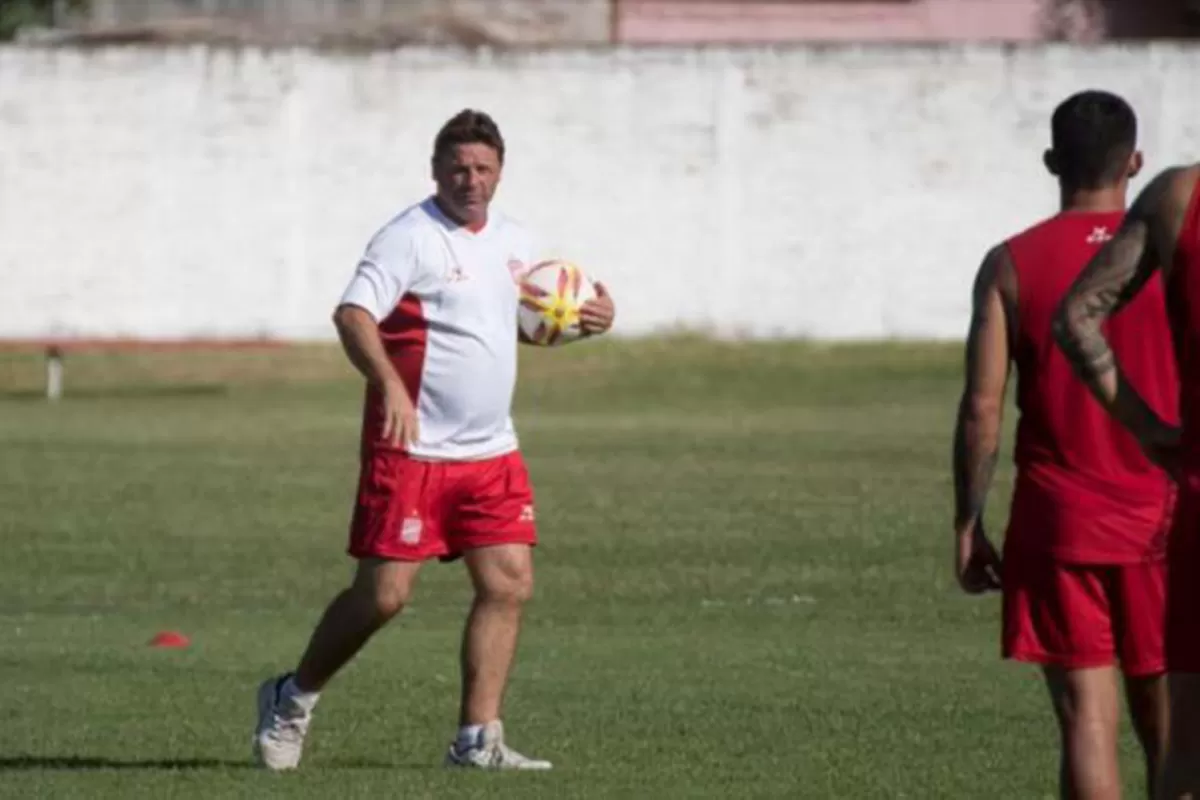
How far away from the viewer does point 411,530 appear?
1027cm

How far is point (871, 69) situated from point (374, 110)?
6476mm

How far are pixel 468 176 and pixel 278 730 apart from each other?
1927 mm

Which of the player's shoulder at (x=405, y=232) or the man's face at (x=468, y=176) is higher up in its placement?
the man's face at (x=468, y=176)

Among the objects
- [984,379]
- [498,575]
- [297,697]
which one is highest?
[984,379]

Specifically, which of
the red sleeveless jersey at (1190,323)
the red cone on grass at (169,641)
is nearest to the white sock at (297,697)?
the red cone on grass at (169,641)

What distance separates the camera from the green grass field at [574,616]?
34.7ft

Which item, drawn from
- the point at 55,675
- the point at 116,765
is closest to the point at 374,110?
the point at 55,675

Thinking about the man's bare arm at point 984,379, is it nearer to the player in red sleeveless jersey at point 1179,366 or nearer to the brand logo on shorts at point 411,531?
the player in red sleeveless jersey at point 1179,366

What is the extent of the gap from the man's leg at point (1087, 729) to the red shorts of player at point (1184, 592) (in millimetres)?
937

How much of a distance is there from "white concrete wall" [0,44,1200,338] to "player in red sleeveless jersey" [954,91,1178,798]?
33.2 metres

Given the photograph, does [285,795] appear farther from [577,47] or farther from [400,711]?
[577,47]

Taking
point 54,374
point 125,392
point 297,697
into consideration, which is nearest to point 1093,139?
point 297,697

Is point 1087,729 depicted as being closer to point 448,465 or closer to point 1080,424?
point 1080,424

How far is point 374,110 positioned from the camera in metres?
41.2
